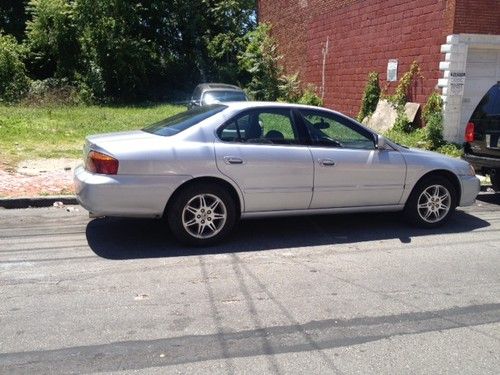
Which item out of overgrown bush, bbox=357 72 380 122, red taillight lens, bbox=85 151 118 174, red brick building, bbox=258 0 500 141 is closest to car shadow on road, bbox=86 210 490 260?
red taillight lens, bbox=85 151 118 174

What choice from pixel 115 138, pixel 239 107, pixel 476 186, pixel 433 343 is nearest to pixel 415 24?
pixel 476 186

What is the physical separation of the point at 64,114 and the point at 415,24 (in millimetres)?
11893

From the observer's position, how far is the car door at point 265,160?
5.92 m

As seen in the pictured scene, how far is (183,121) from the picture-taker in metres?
6.32

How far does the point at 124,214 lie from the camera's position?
564 cm

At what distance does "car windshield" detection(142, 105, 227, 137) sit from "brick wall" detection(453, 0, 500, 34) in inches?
350

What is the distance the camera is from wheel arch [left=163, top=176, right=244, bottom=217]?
5.78 m

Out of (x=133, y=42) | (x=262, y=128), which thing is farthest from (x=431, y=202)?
(x=133, y=42)

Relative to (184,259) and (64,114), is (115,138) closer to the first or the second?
(184,259)

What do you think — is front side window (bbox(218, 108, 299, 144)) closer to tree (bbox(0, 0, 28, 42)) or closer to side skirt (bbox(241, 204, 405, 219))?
side skirt (bbox(241, 204, 405, 219))

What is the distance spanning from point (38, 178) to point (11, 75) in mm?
17621

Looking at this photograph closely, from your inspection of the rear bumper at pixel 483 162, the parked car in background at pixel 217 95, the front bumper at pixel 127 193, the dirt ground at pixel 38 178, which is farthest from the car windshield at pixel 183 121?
the parked car in background at pixel 217 95

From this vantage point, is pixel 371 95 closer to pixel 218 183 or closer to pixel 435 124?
pixel 435 124

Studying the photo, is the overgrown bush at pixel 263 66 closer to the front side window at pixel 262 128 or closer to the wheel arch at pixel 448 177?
the wheel arch at pixel 448 177
